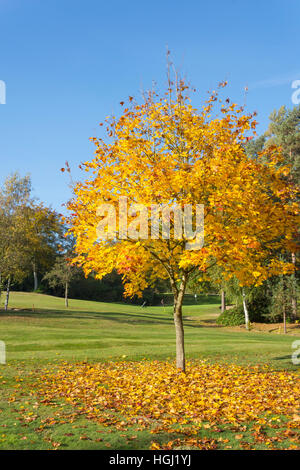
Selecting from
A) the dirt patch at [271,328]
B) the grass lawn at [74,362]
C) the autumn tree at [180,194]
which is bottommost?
the dirt patch at [271,328]

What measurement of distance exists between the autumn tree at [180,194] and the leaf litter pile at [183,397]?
2.83 m

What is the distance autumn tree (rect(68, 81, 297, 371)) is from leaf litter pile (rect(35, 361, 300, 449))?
2.83 metres

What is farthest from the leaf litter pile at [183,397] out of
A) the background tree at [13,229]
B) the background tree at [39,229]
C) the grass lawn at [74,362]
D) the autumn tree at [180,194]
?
the background tree at [39,229]

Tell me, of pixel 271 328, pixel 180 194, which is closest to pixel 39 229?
pixel 271 328

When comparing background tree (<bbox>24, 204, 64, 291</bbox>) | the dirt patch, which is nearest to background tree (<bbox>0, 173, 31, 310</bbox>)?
background tree (<bbox>24, 204, 64, 291</bbox>)

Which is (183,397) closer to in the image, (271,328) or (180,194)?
(180,194)

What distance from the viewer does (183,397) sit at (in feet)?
31.1

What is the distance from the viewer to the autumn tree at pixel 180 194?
33.5 ft

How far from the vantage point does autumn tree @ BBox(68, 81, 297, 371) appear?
1021cm

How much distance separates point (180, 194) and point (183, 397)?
5.11 metres

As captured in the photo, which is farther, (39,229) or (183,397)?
(39,229)

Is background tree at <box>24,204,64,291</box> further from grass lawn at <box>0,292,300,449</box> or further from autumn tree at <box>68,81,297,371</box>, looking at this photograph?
autumn tree at <box>68,81,297,371</box>

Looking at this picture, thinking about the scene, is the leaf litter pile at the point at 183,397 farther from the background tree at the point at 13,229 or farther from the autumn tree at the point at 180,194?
the background tree at the point at 13,229
